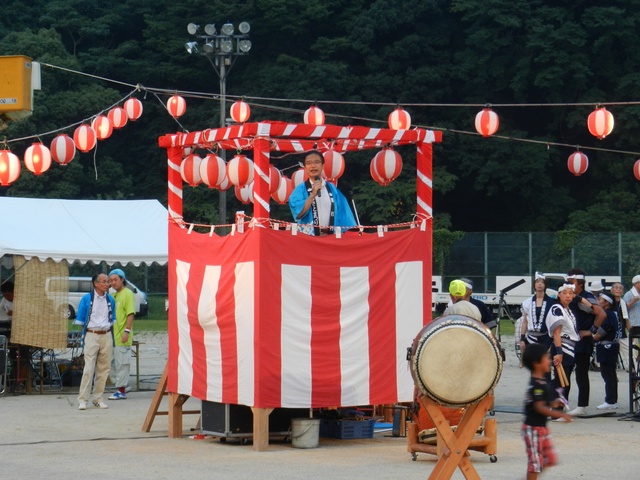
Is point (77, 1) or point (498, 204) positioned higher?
point (77, 1)

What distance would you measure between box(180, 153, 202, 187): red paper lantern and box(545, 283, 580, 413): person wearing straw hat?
186 inches

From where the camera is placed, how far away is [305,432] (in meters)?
12.0

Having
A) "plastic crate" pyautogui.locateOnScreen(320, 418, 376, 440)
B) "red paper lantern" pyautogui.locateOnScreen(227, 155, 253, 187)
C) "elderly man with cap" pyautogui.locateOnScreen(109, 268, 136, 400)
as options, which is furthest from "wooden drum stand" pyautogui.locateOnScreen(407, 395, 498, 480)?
"elderly man with cap" pyautogui.locateOnScreen(109, 268, 136, 400)

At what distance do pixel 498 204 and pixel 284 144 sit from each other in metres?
41.4

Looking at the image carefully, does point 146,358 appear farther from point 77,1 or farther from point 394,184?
point 77,1

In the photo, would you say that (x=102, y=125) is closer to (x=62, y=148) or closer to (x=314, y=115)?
(x=62, y=148)

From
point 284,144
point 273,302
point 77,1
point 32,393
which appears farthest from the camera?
point 77,1

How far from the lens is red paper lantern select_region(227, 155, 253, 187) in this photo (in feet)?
45.5

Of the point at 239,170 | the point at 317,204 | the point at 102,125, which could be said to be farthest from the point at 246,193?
the point at 102,125

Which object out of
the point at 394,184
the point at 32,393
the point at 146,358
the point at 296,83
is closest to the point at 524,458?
the point at 32,393

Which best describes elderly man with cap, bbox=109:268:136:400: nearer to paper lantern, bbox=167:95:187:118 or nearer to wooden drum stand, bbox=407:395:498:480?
paper lantern, bbox=167:95:187:118

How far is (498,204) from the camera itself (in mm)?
53375

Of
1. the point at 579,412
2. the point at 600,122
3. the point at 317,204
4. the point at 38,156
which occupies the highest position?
the point at 600,122

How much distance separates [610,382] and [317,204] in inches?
208
